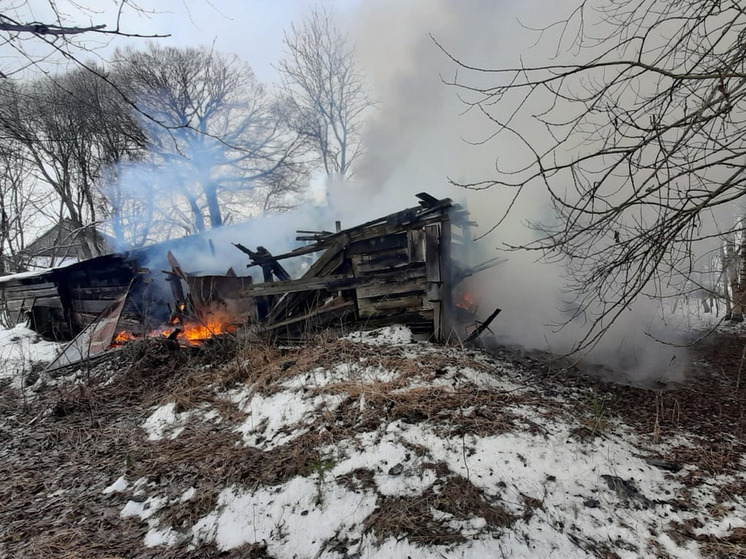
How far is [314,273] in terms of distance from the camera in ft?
22.4

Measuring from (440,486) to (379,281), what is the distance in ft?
13.5

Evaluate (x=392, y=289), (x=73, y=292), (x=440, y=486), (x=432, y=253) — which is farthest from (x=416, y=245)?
(x=73, y=292)

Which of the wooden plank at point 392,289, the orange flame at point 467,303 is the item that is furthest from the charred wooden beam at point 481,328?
the orange flame at point 467,303

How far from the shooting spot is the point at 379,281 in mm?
6348

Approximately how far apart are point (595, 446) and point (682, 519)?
0.72 metres

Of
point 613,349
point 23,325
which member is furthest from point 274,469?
point 23,325

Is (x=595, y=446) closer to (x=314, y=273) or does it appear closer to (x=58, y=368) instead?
(x=314, y=273)

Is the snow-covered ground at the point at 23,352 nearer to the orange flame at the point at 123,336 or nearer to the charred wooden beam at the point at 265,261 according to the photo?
the orange flame at the point at 123,336

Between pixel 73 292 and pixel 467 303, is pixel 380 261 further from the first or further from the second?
pixel 73 292

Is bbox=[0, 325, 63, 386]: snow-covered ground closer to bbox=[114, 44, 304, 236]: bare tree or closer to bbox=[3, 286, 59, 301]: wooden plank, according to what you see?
bbox=[3, 286, 59, 301]: wooden plank

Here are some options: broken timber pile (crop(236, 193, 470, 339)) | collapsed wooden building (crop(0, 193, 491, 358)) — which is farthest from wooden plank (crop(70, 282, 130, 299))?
broken timber pile (crop(236, 193, 470, 339))

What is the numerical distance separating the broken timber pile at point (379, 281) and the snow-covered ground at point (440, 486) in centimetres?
208

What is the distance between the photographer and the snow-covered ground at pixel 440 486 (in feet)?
7.18

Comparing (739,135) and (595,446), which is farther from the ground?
(739,135)
